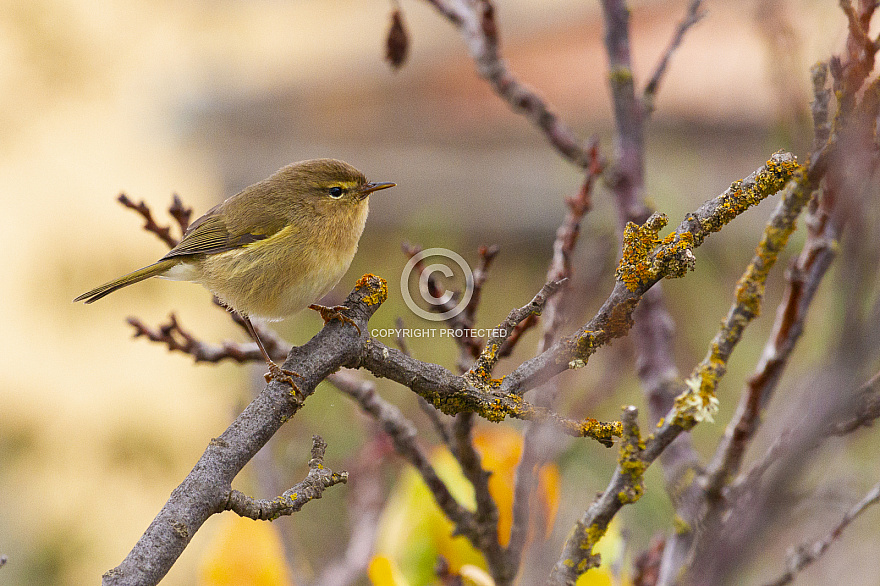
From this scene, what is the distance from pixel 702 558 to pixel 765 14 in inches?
30.7

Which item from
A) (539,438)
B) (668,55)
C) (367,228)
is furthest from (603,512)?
(367,228)

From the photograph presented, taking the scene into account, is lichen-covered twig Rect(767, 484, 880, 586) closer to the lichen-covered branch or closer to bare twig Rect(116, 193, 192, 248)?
the lichen-covered branch

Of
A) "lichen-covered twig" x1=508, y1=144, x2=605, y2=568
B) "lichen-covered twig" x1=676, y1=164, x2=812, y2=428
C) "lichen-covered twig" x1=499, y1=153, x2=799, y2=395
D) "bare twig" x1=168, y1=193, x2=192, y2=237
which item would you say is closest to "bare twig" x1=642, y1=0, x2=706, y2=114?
"lichen-covered twig" x1=508, y1=144, x2=605, y2=568

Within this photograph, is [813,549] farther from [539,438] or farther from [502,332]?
[502,332]

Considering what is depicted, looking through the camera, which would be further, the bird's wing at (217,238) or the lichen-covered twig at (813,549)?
the bird's wing at (217,238)

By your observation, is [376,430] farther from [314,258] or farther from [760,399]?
[760,399]

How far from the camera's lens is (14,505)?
3588mm

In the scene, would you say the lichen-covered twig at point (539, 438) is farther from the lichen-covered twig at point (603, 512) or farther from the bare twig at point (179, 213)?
the bare twig at point (179, 213)

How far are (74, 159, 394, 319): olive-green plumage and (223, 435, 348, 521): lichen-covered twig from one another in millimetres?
574

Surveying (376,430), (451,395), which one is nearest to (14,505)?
(376,430)

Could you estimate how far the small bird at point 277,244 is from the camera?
128 centimetres

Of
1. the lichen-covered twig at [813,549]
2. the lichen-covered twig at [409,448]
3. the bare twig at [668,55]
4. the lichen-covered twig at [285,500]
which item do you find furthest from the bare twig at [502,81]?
the lichen-covered twig at [285,500]

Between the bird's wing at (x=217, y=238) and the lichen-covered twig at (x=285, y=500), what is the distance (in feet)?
2.51

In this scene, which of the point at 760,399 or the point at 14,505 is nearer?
the point at 760,399
